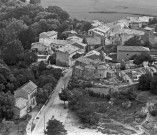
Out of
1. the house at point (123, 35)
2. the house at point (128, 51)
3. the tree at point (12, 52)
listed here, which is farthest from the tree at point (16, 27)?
the house at point (128, 51)

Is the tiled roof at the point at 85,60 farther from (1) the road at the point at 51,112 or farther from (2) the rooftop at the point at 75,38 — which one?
(2) the rooftop at the point at 75,38

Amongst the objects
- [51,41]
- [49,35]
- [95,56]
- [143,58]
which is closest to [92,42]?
[51,41]

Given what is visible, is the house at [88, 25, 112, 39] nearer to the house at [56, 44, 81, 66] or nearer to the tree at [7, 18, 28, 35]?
the house at [56, 44, 81, 66]

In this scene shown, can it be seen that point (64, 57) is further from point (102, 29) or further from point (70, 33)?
point (102, 29)

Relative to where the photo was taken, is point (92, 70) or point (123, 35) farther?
point (123, 35)

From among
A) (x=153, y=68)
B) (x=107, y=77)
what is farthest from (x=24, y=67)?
(x=153, y=68)

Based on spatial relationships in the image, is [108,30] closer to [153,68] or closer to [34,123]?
[153,68]

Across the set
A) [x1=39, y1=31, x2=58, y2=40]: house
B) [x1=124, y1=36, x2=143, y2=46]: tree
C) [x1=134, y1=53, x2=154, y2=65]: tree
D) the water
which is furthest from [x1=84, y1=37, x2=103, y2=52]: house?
the water
